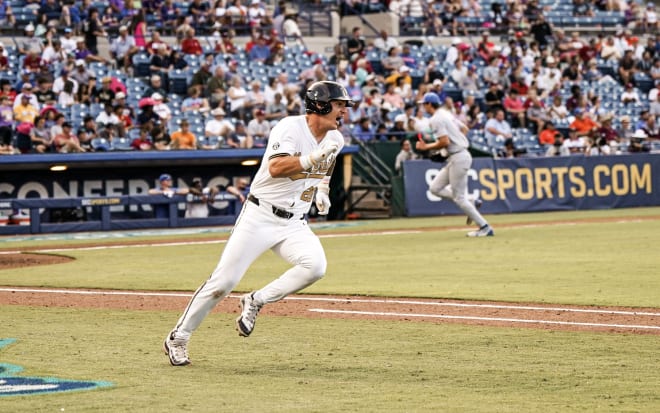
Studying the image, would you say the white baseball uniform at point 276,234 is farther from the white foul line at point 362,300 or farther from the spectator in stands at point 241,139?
the spectator in stands at point 241,139

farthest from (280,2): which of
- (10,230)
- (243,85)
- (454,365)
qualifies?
(454,365)

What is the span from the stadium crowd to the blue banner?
0.74m

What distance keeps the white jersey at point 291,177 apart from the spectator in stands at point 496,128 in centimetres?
2123

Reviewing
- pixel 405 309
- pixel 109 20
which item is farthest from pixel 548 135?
pixel 405 309

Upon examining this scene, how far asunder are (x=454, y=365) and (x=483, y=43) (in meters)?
26.5

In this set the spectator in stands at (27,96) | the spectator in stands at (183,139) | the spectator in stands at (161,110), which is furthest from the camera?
the spectator in stands at (161,110)

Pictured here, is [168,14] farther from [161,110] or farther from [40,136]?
[40,136]

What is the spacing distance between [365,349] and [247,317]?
0.98 m

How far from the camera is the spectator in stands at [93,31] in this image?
90.8 ft

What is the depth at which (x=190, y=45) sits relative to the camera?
28.4m

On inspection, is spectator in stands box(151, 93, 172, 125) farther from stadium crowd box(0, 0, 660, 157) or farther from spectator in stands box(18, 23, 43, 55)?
spectator in stands box(18, 23, 43, 55)

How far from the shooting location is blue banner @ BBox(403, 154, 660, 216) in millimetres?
26703

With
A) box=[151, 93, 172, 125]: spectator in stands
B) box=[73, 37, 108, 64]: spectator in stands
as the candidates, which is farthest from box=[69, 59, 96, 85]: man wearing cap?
box=[151, 93, 172, 125]: spectator in stands

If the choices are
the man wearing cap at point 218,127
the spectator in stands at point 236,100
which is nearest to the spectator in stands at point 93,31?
the spectator in stands at point 236,100
